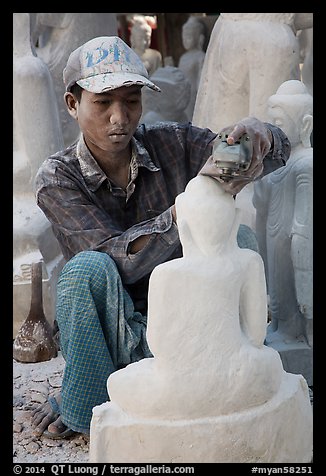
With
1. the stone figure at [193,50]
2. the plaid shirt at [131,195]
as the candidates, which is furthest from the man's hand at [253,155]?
the stone figure at [193,50]

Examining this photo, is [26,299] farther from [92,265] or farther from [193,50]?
[193,50]

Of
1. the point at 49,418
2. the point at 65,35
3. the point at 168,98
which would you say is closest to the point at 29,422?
the point at 49,418

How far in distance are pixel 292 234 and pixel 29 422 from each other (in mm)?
1325

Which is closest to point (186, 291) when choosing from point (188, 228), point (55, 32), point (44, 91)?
point (188, 228)

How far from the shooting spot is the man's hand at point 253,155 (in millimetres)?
2830

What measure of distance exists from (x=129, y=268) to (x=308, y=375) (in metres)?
1.10

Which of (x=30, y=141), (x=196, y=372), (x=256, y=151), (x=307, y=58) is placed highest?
(x=256, y=151)

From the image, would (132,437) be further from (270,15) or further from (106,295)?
(270,15)

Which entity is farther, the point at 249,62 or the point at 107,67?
the point at 249,62

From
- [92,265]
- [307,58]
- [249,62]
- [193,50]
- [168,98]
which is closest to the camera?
[92,265]

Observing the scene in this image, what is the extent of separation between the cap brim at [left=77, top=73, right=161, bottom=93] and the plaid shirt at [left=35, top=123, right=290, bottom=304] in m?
0.34

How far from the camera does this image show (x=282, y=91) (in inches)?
162

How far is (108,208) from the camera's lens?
3.68 metres

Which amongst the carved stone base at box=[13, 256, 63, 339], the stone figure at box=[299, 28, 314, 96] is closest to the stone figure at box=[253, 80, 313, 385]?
the carved stone base at box=[13, 256, 63, 339]
